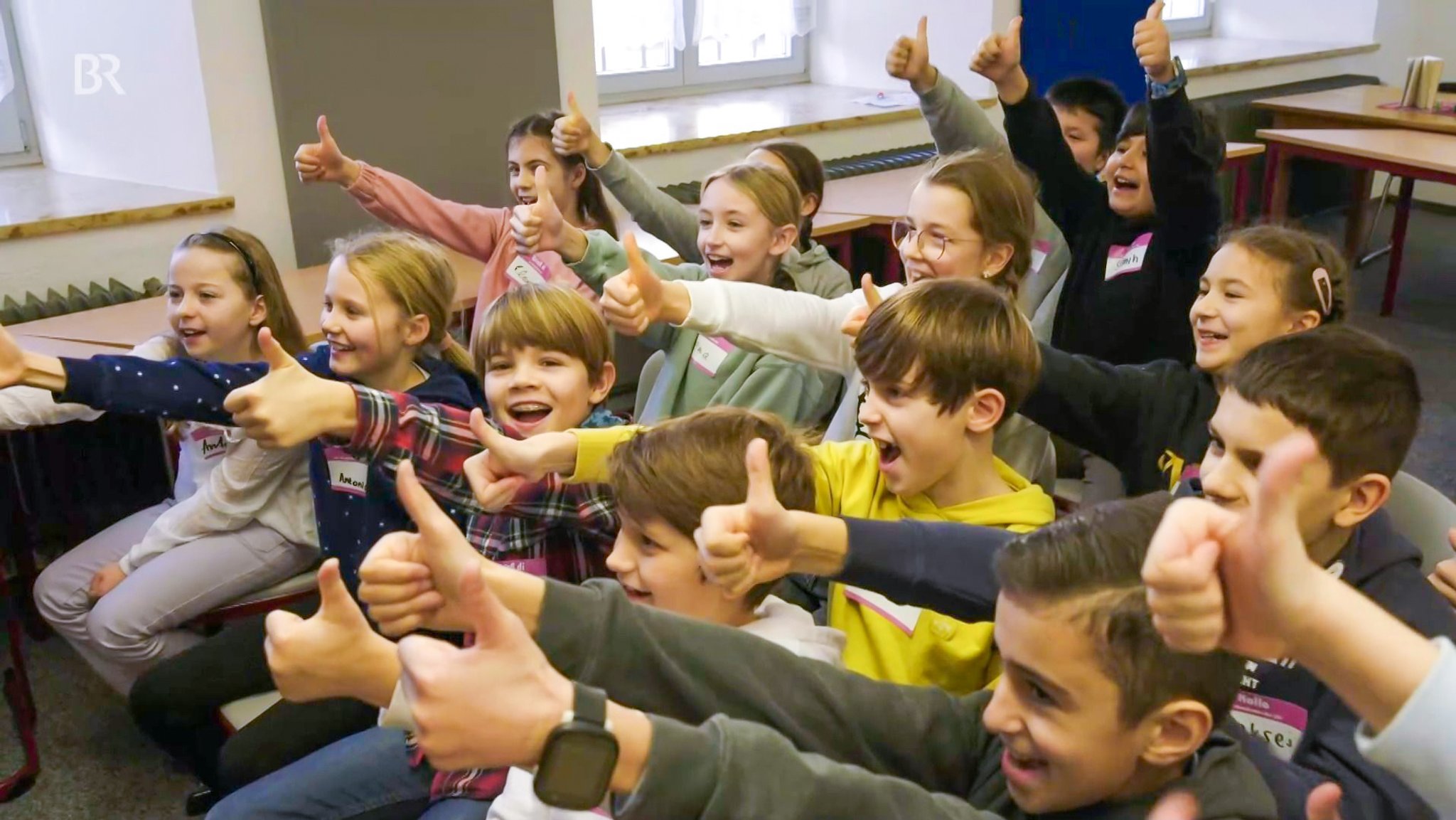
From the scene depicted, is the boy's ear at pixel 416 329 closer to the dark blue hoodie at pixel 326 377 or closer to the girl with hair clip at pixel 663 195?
the dark blue hoodie at pixel 326 377

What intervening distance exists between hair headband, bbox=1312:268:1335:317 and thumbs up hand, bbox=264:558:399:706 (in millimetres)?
1553

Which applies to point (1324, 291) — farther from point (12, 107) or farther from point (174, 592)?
point (12, 107)

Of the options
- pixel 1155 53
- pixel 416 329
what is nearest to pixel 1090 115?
pixel 1155 53

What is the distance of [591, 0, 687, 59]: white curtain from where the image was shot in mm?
4660

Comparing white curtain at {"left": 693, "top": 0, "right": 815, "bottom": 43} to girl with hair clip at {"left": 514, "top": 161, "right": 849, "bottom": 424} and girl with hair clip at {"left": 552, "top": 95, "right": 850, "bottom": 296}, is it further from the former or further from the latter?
girl with hair clip at {"left": 514, "top": 161, "right": 849, "bottom": 424}

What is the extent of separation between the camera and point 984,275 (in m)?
2.21

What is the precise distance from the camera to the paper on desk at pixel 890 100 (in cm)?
504

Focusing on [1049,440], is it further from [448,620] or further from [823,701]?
[448,620]

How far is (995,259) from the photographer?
7.25 ft

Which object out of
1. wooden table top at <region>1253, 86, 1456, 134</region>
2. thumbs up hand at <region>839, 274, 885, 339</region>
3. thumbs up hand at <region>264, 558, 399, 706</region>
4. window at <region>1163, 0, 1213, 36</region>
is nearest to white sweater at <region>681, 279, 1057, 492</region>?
thumbs up hand at <region>839, 274, 885, 339</region>

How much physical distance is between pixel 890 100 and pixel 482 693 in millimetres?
4754

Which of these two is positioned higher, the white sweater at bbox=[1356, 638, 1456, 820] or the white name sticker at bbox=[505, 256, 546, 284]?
the white sweater at bbox=[1356, 638, 1456, 820]

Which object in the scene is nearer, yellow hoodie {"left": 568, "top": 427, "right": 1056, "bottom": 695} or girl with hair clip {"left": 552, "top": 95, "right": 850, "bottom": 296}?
yellow hoodie {"left": 568, "top": 427, "right": 1056, "bottom": 695}

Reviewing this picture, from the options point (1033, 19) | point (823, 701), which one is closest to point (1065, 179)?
point (823, 701)
